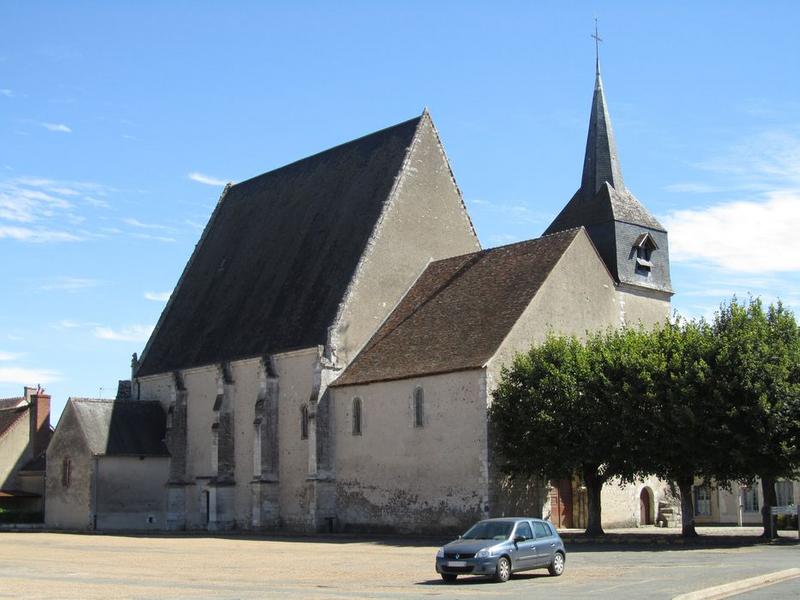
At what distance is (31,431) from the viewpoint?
5472 centimetres

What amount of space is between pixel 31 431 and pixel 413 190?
27.7m

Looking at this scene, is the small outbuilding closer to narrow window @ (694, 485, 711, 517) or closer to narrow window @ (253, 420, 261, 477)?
narrow window @ (253, 420, 261, 477)

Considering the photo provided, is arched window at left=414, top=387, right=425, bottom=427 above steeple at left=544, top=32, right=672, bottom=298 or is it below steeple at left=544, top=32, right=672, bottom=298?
below

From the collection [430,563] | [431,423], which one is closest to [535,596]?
[430,563]

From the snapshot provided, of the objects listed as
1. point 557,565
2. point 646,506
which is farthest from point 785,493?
point 557,565

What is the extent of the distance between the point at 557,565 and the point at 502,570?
1608 millimetres

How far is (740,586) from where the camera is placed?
1642 centimetres

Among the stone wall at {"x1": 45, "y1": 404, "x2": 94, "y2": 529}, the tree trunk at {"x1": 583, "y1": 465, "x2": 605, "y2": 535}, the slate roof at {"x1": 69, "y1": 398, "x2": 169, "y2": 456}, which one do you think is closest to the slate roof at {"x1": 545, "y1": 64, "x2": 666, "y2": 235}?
the tree trunk at {"x1": 583, "y1": 465, "x2": 605, "y2": 535}

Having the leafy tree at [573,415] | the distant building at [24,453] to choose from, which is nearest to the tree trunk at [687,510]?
the leafy tree at [573,415]

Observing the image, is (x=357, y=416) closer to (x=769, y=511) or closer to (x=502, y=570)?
(x=769, y=511)

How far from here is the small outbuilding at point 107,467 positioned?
42.0 meters

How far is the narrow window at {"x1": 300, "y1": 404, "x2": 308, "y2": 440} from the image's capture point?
37.8 metres

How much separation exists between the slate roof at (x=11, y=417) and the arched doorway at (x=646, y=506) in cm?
3366

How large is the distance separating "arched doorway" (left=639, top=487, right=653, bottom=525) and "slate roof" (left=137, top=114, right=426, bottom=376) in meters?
13.3
